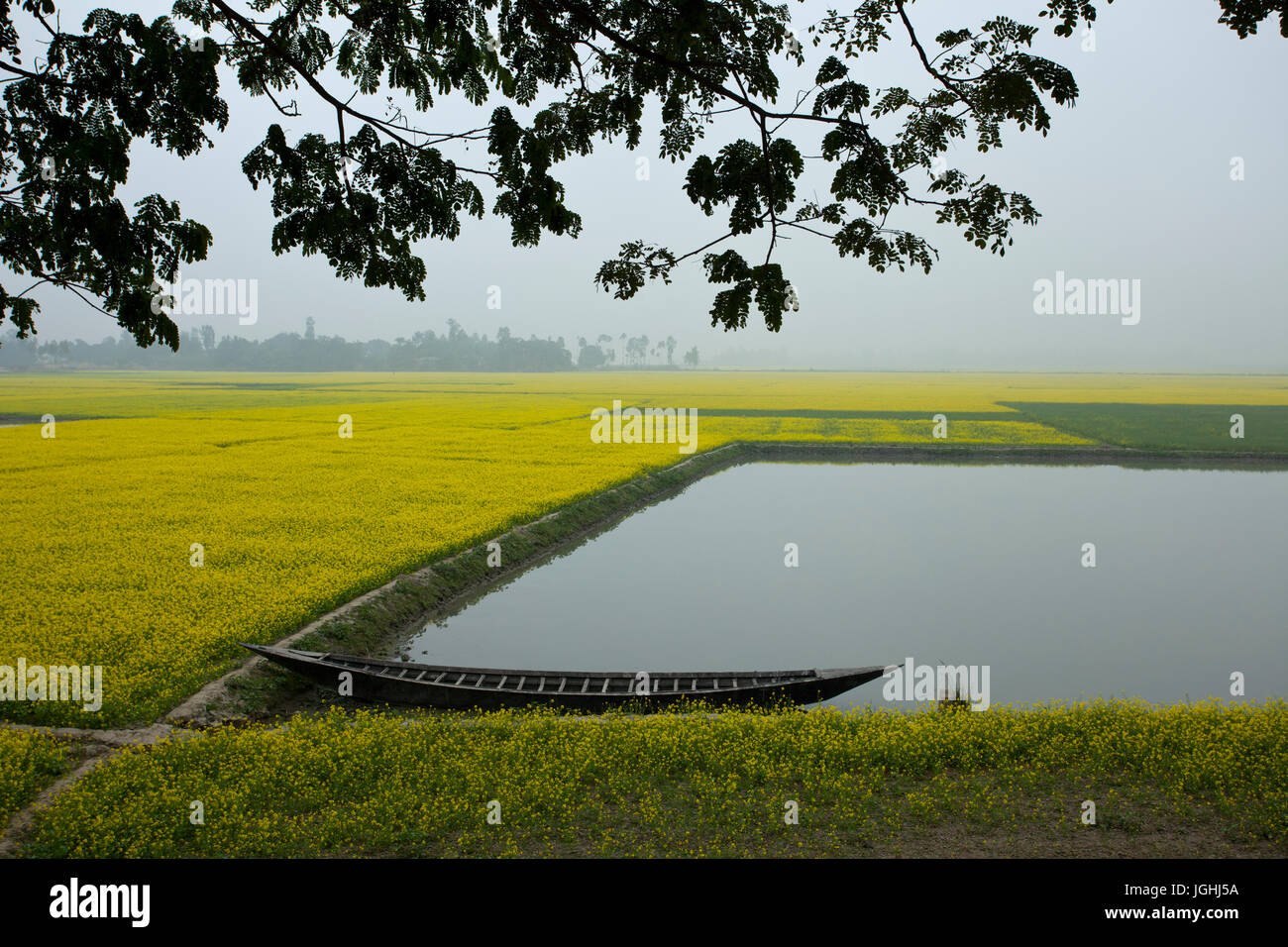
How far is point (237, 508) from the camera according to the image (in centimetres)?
1622

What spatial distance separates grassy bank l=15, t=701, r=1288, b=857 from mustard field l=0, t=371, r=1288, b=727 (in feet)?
7.06

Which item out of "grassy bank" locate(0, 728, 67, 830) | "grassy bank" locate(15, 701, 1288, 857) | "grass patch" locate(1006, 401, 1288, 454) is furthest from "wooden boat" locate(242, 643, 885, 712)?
"grass patch" locate(1006, 401, 1288, 454)

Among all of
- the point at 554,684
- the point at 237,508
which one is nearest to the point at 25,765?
the point at 554,684

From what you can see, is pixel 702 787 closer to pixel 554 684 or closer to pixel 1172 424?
pixel 554 684

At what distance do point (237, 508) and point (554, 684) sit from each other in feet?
35.1

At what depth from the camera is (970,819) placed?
5.55 m

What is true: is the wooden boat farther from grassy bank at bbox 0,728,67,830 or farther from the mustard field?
grassy bank at bbox 0,728,67,830

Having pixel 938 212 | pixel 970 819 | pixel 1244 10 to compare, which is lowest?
pixel 970 819

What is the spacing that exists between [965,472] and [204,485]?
21.6m

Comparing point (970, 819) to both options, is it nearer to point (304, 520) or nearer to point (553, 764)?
point (553, 764)

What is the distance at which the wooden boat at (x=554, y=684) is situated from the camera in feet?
25.6

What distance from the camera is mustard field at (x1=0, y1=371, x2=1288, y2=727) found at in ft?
29.2
